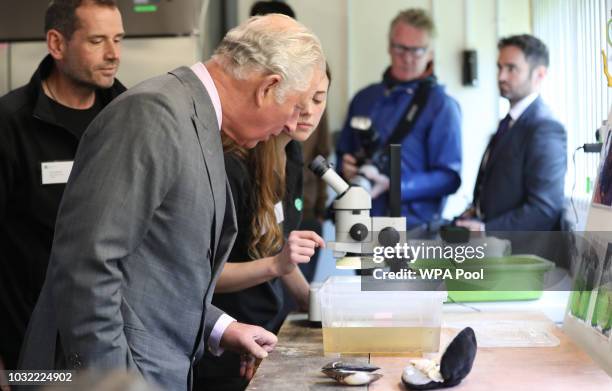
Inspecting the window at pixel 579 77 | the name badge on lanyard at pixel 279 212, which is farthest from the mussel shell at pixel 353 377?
the window at pixel 579 77

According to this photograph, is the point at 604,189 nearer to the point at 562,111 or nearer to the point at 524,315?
the point at 524,315

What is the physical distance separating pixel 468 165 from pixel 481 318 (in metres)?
3.01

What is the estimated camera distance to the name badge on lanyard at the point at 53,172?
2695 mm

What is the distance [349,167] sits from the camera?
169 inches

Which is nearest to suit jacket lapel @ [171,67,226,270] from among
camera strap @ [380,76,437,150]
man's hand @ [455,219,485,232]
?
man's hand @ [455,219,485,232]

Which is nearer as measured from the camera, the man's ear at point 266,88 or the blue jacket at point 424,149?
the man's ear at point 266,88

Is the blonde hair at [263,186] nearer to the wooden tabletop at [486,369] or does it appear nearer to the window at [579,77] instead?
the wooden tabletop at [486,369]

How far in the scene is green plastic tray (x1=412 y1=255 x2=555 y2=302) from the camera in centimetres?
267

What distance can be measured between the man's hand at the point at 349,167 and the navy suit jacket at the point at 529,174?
741 millimetres

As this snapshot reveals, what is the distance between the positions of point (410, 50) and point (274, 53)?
110 inches

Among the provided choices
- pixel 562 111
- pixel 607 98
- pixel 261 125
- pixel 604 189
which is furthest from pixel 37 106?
pixel 562 111

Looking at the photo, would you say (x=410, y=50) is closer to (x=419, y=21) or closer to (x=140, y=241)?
(x=419, y=21)

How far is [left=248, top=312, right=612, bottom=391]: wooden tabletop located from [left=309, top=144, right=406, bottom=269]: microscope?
24 centimetres

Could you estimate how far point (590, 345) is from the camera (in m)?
2.07
